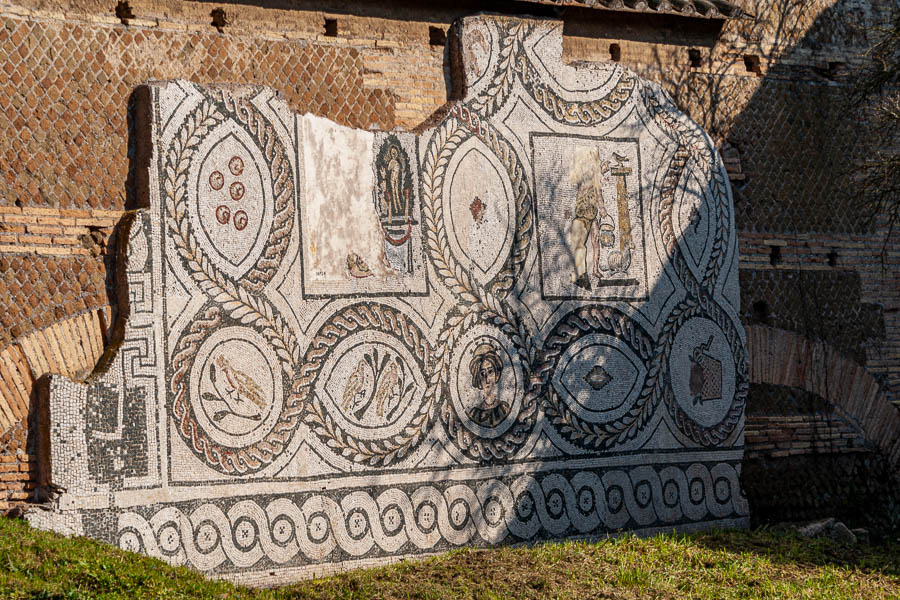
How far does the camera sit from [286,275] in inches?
257

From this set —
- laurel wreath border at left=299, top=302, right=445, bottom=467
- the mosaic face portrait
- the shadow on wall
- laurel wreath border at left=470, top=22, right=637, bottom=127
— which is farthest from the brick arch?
laurel wreath border at left=299, top=302, right=445, bottom=467

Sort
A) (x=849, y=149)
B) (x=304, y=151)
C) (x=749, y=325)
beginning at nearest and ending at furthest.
Answer: (x=304, y=151) → (x=749, y=325) → (x=849, y=149)

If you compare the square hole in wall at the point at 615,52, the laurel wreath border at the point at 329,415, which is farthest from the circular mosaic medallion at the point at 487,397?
the square hole in wall at the point at 615,52

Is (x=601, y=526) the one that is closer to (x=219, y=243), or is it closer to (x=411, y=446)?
(x=411, y=446)

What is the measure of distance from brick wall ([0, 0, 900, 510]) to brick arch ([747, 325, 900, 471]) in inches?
4.4

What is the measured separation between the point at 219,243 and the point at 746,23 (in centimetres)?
485

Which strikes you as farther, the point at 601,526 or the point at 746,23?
the point at 746,23

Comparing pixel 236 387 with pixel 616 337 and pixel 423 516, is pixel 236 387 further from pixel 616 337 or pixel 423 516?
pixel 616 337

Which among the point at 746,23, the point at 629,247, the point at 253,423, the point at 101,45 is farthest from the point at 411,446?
the point at 746,23

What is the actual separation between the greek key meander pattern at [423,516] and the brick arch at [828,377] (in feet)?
3.16

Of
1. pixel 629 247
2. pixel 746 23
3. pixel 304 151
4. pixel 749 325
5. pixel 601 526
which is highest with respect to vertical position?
pixel 746 23

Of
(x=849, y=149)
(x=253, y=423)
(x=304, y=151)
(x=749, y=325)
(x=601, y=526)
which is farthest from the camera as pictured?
(x=849, y=149)

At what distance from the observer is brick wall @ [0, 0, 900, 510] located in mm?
6016

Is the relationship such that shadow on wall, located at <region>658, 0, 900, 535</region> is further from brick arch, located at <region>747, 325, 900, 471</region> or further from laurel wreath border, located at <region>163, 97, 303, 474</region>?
laurel wreath border, located at <region>163, 97, 303, 474</region>
